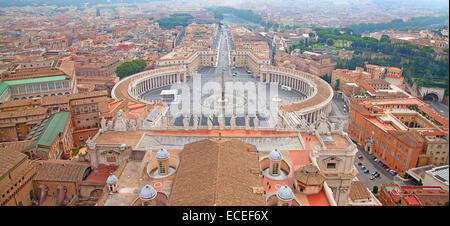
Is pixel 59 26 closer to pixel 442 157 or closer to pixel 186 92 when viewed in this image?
pixel 186 92

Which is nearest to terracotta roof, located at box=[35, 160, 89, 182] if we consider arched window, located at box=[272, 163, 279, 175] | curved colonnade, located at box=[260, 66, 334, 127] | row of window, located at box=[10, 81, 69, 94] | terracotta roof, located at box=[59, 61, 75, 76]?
arched window, located at box=[272, 163, 279, 175]

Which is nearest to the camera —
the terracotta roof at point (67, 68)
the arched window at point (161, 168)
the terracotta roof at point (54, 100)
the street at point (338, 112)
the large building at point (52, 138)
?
the arched window at point (161, 168)

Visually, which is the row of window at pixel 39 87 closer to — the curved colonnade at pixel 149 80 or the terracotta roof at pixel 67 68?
the terracotta roof at pixel 67 68

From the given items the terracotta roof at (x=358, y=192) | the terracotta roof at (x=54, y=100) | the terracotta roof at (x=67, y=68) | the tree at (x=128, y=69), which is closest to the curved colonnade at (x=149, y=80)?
the tree at (x=128, y=69)

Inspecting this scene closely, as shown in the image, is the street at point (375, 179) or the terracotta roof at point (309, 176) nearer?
the terracotta roof at point (309, 176)

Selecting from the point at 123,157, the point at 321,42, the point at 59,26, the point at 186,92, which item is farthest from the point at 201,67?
the point at 59,26
